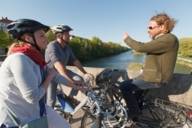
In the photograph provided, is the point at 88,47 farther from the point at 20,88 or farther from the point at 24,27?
the point at 20,88

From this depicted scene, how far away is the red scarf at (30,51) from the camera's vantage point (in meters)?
3.13

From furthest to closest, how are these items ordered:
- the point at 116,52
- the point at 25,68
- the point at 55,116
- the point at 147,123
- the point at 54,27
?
the point at 116,52 → the point at 54,27 → the point at 147,123 → the point at 55,116 → the point at 25,68

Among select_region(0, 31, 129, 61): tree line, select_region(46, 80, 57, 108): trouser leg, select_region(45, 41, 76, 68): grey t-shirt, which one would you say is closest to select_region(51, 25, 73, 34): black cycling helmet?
select_region(45, 41, 76, 68): grey t-shirt

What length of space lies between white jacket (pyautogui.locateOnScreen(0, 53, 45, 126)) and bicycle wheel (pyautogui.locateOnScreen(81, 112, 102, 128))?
2051 millimetres

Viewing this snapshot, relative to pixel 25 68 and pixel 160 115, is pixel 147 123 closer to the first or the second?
pixel 160 115

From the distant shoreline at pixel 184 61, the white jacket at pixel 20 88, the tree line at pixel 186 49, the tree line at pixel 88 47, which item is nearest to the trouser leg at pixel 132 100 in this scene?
the white jacket at pixel 20 88

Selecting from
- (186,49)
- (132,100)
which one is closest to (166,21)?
(132,100)

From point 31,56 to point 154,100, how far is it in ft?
8.56

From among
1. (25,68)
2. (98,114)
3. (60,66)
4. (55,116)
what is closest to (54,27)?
(60,66)

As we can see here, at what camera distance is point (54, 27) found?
6.03 m

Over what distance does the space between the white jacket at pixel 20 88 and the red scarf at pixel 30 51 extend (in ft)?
0.12

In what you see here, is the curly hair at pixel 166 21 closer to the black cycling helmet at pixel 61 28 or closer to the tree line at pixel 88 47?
the black cycling helmet at pixel 61 28

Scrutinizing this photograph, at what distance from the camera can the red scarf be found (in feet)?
10.3

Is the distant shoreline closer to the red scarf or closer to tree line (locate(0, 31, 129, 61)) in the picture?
tree line (locate(0, 31, 129, 61))
